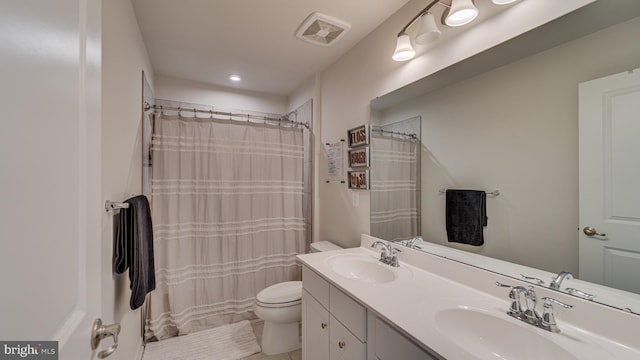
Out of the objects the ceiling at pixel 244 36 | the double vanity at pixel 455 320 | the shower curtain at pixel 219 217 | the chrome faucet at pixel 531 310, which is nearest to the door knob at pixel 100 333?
the double vanity at pixel 455 320

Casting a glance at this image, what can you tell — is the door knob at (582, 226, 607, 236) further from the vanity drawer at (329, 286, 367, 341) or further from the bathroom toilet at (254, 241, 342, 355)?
the bathroom toilet at (254, 241, 342, 355)

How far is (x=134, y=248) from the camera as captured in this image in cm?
126

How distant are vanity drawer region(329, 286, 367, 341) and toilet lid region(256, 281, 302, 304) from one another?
0.72m

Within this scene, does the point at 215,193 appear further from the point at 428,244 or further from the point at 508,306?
the point at 508,306

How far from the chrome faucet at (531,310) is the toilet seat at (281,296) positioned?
1.39 meters

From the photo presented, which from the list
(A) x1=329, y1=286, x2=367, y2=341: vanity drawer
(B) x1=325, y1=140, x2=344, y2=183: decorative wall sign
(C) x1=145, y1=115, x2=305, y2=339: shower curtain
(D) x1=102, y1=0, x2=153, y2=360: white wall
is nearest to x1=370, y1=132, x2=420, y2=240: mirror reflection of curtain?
(B) x1=325, y1=140, x2=344, y2=183: decorative wall sign

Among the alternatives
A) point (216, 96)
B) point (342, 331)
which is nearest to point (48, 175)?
point (342, 331)

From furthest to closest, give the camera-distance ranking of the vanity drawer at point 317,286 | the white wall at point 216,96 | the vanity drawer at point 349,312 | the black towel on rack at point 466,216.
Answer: the white wall at point 216,96
the vanity drawer at point 317,286
the black towel on rack at point 466,216
the vanity drawer at point 349,312

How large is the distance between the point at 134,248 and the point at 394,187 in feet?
5.16

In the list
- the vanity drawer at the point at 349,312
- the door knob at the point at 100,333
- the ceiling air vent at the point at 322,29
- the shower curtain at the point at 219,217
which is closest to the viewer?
the door knob at the point at 100,333

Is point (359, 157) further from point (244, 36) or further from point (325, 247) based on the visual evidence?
point (244, 36)

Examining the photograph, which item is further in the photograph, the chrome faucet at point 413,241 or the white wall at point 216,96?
the white wall at point 216,96

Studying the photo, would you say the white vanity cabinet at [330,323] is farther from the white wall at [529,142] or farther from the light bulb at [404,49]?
the light bulb at [404,49]

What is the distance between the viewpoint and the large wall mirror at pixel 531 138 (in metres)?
0.84
